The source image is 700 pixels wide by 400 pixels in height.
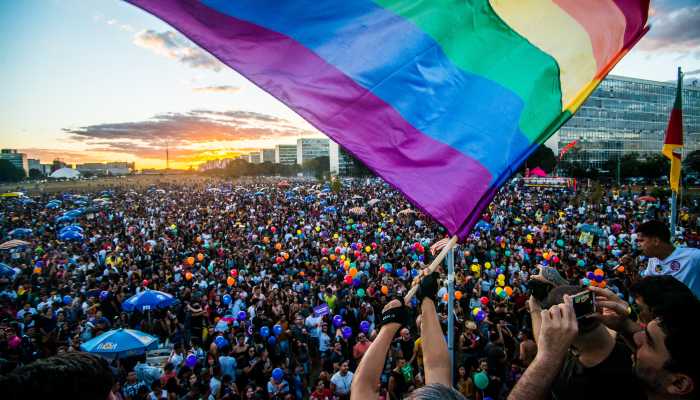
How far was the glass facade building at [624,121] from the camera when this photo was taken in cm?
8962

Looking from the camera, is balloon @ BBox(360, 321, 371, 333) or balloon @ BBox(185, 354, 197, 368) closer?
balloon @ BBox(185, 354, 197, 368)

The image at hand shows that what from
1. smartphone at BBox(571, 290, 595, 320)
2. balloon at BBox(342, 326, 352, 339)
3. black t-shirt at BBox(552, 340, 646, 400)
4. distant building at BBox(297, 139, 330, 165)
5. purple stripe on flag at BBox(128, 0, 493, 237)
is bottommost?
balloon at BBox(342, 326, 352, 339)

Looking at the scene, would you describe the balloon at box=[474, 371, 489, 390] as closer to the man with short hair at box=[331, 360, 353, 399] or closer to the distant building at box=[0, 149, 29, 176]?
the man with short hair at box=[331, 360, 353, 399]

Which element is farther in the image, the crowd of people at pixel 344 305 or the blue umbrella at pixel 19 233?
the blue umbrella at pixel 19 233

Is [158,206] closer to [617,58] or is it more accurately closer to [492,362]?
[492,362]

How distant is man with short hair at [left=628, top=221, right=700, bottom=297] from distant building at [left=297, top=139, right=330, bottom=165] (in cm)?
18936

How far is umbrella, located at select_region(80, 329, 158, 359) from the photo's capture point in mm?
6676

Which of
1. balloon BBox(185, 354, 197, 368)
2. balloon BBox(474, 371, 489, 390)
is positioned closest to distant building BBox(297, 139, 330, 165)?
balloon BBox(185, 354, 197, 368)

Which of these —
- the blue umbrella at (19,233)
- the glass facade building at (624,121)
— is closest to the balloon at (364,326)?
the blue umbrella at (19,233)

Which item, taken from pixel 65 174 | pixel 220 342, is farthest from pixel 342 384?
pixel 65 174

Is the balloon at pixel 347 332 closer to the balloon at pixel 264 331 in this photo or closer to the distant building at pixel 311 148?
the balloon at pixel 264 331

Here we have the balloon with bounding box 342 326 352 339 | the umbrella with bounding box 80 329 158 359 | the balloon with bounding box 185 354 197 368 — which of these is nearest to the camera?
the umbrella with bounding box 80 329 158 359

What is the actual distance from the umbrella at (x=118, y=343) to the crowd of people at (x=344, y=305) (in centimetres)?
33

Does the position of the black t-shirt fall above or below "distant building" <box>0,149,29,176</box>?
below
